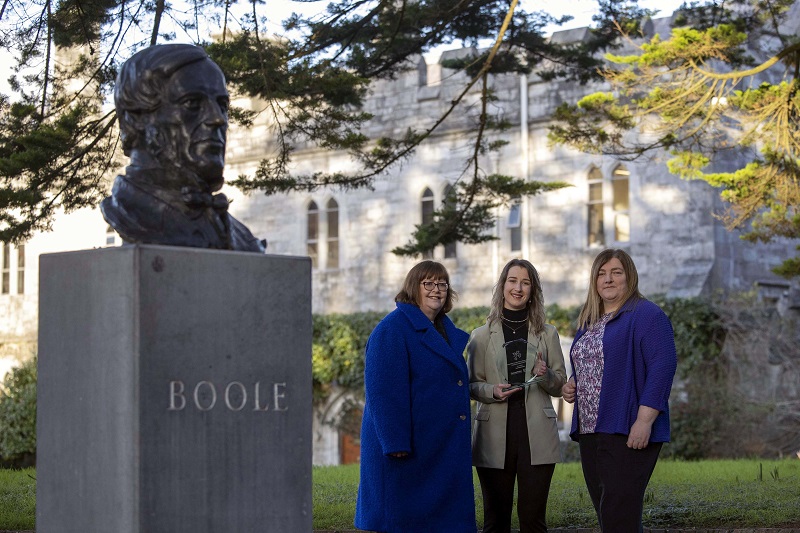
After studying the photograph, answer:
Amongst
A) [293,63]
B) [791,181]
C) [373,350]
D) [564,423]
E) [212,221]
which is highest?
[293,63]

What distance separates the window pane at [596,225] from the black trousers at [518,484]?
15.3m

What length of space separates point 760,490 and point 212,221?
5223mm

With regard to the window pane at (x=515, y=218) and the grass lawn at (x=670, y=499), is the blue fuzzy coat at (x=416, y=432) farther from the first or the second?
the window pane at (x=515, y=218)

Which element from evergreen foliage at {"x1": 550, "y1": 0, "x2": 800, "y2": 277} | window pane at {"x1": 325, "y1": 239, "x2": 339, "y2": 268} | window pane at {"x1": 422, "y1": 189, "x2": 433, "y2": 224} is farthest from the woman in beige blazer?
window pane at {"x1": 325, "y1": 239, "x2": 339, "y2": 268}

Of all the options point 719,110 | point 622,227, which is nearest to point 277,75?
point 719,110

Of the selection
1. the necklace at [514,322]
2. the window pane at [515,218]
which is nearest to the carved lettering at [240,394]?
the necklace at [514,322]

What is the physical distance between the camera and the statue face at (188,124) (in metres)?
4.55

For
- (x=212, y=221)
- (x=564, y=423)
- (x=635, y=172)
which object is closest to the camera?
(x=212, y=221)

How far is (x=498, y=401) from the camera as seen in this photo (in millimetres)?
5859

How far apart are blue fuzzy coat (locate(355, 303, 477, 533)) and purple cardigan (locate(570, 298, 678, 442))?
2.43 ft

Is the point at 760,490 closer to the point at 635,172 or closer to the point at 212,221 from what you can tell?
the point at 212,221

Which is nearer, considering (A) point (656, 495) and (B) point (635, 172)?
(A) point (656, 495)

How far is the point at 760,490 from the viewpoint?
27.5 ft

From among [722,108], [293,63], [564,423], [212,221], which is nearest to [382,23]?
[293,63]
